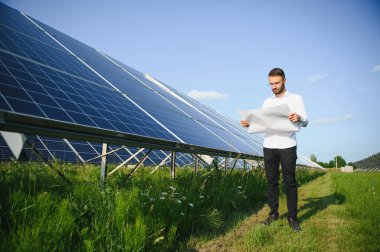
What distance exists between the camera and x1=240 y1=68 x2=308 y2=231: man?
185 inches

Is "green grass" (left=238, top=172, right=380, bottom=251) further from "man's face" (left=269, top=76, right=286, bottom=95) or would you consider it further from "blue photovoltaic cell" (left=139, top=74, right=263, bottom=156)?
"blue photovoltaic cell" (left=139, top=74, right=263, bottom=156)

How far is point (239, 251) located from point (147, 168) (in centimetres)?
438

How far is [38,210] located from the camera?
2.65m

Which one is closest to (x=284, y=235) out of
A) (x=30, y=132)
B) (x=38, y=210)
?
(x=38, y=210)

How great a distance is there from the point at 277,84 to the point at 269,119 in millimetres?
695

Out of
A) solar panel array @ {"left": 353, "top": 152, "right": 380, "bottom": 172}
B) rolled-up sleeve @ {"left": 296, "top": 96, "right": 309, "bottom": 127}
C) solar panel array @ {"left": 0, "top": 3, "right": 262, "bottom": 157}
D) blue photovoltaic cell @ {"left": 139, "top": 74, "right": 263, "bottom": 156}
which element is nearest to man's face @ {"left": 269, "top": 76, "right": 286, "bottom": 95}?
rolled-up sleeve @ {"left": 296, "top": 96, "right": 309, "bottom": 127}

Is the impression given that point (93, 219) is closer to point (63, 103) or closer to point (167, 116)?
point (63, 103)

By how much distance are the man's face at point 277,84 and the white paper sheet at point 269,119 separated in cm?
63

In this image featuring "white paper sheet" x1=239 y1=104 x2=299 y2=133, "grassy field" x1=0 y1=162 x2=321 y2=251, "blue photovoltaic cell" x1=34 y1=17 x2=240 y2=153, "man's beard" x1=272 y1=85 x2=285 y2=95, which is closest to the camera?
"grassy field" x1=0 y1=162 x2=321 y2=251

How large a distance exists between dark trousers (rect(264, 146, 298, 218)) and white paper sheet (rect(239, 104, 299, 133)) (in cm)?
41

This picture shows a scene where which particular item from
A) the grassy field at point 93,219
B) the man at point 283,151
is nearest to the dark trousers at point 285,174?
the man at point 283,151

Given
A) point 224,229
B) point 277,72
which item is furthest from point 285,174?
point 277,72

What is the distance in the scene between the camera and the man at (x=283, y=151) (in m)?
4.71

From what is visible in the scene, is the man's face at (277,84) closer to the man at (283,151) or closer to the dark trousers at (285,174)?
the man at (283,151)
